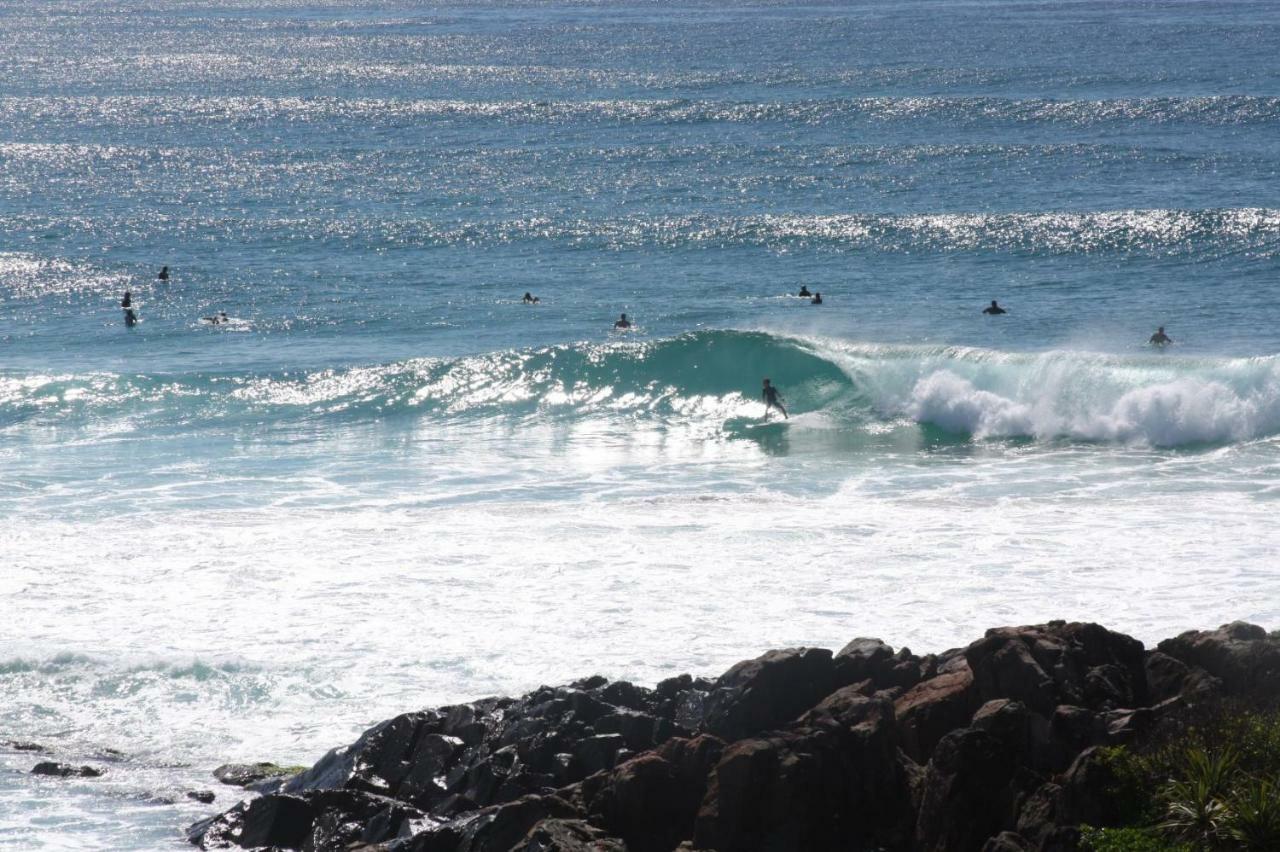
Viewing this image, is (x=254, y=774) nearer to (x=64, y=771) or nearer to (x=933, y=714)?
(x=64, y=771)

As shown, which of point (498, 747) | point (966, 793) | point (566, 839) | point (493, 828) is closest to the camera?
point (966, 793)

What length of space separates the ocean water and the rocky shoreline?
7.32 feet

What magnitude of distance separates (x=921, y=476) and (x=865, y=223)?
2380 cm

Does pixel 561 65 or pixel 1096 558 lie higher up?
pixel 561 65

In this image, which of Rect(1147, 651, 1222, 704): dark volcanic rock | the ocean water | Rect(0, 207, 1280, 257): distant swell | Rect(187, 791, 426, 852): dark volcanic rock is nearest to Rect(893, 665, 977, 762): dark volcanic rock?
Rect(1147, 651, 1222, 704): dark volcanic rock

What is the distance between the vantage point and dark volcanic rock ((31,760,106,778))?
1697cm

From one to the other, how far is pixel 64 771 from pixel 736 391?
76.0 ft

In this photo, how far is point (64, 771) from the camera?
1702 centimetres

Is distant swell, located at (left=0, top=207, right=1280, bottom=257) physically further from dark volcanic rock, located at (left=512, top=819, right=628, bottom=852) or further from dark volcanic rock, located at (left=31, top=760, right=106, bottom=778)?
dark volcanic rock, located at (left=512, top=819, right=628, bottom=852)

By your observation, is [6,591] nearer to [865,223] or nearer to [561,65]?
[865,223]

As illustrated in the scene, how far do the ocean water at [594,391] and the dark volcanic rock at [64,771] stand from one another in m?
0.20

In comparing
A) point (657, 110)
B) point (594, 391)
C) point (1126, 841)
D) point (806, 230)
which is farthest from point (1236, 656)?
point (657, 110)

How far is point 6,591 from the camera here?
23250 millimetres

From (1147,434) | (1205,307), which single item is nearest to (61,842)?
(1147,434)
